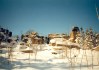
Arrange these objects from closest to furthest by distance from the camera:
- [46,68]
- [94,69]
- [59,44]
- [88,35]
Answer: [94,69]
[46,68]
[59,44]
[88,35]

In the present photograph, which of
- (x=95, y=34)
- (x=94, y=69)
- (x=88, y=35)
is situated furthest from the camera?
(x=95, y=34)

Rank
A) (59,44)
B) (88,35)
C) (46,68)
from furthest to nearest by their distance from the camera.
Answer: (88,35) → (59,44) → (46,68)

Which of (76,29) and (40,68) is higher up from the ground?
(76,29)

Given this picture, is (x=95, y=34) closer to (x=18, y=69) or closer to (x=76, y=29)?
(x=76, y=29)

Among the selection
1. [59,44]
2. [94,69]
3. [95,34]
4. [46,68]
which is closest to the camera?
[94,69]

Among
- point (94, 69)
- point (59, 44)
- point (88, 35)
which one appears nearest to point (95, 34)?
point (88, 35)

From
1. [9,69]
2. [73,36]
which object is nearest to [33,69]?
[9,69]

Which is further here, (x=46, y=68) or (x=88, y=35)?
(x=88, y=35)

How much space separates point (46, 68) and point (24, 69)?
0.85 meters

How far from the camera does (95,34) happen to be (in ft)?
132

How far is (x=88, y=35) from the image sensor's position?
1309 inches

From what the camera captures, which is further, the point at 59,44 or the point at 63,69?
the point at 59,44

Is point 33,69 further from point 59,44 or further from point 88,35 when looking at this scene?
point 88,35

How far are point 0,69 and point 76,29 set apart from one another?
103 ft
